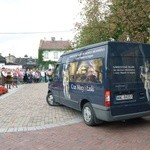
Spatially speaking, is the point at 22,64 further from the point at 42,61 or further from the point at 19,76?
the point at 19,76

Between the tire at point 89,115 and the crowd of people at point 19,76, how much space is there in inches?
615

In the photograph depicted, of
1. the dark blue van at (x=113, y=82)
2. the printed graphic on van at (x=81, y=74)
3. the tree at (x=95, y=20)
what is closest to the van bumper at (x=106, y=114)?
the dark blue van at (x=113, y=82)

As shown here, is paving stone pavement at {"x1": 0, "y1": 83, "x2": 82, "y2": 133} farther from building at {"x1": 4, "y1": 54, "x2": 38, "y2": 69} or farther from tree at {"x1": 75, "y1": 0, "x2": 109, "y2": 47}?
building at {"x1": 4, "y1": 54, "x2": 38, "y2": 69}

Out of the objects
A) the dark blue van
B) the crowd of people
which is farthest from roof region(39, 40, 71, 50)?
the dark blue van

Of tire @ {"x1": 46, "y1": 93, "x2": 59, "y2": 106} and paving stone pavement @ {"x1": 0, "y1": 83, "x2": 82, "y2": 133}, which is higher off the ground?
tire @ {"x1": 46, "y1": 93, "x2": 59, "y2": 106}

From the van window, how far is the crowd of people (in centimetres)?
1461

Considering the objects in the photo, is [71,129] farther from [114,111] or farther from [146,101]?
[146,101]

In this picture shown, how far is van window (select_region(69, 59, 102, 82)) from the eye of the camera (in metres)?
8.19

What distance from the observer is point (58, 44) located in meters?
73.1

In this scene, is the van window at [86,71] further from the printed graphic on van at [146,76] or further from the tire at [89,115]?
the printed graphic on van at [146,76]

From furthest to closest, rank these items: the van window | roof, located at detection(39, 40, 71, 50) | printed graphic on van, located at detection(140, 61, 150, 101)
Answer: roof, located at detection(39, 40, 71, 50) → printed graphic on van, located at detection(140, 61, 150, 101) → the van window

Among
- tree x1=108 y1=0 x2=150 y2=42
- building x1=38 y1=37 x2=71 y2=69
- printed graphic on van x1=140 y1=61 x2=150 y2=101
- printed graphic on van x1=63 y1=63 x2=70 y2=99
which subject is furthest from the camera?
building x1=38 y1=37 x2=71 y2=69

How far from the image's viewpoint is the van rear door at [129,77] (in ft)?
25.9

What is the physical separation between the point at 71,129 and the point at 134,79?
225cm
